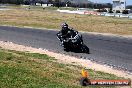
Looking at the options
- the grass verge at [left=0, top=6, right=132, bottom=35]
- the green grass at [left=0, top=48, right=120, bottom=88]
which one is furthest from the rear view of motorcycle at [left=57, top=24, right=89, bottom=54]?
the grass verge at [left=0, top=6, right=132, bottom=35]

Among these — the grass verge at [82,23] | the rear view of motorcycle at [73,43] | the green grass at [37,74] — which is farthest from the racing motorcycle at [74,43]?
the grass verge at [82,23]

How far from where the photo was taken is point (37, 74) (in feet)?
40.5

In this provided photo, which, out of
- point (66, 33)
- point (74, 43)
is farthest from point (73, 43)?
point (66, 33)

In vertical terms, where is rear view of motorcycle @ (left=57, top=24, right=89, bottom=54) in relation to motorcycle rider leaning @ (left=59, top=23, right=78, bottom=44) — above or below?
below

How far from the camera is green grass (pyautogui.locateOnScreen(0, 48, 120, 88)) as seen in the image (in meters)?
10.8

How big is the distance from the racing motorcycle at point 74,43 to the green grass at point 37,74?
5.82 m

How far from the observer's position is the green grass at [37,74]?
1080 cm

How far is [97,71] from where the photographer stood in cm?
1472

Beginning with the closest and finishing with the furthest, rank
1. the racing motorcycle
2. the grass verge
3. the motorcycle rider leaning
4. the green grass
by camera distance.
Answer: the green grass, the racing motorcycle, the motorcycle rider leaning, the grass verge

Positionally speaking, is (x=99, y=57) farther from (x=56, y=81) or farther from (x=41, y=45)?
(x=56, y=81)

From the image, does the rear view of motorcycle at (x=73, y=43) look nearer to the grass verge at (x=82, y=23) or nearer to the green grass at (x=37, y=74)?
the green grass at (x=37, y=74)

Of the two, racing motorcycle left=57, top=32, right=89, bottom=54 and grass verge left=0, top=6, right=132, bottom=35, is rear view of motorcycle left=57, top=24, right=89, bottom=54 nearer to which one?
racing motorcycle left=57, top=32, right=89, bottom=54

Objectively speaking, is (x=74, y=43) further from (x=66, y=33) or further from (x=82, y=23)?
(x=82, y=23)

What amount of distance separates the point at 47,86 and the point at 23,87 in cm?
72
